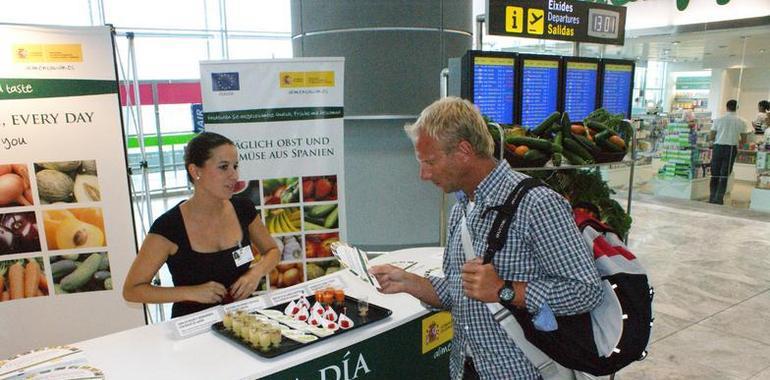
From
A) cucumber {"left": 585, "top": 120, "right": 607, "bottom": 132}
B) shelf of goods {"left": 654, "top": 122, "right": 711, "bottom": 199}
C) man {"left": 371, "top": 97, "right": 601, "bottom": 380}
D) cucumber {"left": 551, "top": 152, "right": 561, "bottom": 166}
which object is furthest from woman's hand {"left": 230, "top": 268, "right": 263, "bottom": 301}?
shelf of goods {"left": 654, "top": 122, "right": 711, "bottom": 199}

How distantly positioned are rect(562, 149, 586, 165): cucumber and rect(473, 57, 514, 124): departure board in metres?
0.70

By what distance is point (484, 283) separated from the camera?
1410 mm

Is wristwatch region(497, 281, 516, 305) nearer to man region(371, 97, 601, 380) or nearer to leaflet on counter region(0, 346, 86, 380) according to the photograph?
man region(371, 97, 601, 380)

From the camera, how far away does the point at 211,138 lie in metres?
2.40

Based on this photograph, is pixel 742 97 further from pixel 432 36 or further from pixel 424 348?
pixel 424 348

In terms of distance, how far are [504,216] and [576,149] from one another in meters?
1.53

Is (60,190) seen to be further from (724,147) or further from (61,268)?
(724,147)

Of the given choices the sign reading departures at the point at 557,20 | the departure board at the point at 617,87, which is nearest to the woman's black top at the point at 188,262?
the sign reading departures at the point at 557,20

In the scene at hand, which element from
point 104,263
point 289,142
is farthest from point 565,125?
point 104,263

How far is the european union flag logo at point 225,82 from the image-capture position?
A: 129 inches

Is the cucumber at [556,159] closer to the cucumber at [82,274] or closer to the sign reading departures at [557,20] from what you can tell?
the sign reading departures at [557,20]

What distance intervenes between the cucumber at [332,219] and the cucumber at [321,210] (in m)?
0.03

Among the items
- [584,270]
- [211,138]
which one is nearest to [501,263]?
[584,270]

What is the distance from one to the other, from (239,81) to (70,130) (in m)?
1.15
